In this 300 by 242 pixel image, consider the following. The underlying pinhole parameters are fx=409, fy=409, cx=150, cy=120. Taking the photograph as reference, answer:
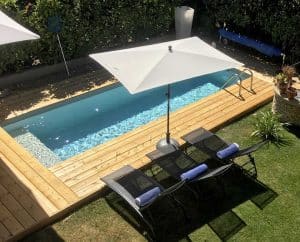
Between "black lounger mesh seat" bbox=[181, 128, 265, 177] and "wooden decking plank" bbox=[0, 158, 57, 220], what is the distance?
3961 millimetres

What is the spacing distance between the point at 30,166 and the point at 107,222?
2768 mm

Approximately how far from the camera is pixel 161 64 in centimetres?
941

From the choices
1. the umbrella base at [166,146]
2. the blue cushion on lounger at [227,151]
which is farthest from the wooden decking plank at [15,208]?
the blue cushion on lounger at [227,151]

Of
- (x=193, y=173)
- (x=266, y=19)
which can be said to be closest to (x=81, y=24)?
(x=266, y=19)

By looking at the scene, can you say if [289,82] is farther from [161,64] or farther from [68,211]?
[68,211]

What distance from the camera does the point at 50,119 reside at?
13.2 m

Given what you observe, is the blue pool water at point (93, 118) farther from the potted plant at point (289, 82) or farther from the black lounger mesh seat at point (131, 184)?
the potted plant at point (289, 82)

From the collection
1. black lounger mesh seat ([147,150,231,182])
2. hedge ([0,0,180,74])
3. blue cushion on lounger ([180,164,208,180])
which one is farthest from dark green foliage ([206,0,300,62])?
blue cushion on lounger ([180,164,208,180])

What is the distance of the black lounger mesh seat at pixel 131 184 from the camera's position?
866cm

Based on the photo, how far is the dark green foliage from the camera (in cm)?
1564

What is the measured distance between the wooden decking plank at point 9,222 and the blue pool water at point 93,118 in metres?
2.63

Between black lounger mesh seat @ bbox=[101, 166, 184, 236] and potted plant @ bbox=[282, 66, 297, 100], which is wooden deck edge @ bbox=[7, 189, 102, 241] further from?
potted plant @ bbox=[282, 66, 297, 100]

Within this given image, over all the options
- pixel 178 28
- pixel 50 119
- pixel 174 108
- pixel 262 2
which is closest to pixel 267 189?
pixel 174 108

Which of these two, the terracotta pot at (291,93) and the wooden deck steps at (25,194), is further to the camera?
the terracotta pot at (291,93)
